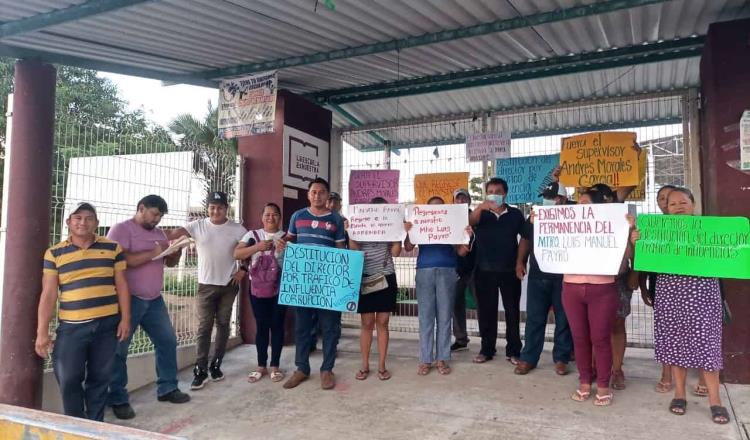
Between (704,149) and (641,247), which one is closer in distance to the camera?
(641,247)

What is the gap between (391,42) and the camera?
5.39 meters

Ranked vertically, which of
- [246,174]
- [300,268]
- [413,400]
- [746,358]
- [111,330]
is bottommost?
[413,400]

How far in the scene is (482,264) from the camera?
5.30 meters

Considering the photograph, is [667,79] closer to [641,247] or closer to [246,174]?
[641,247]

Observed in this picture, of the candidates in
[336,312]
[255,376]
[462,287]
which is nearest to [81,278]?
[255,376]

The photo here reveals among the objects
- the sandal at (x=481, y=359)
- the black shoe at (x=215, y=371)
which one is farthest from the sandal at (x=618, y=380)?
the black shoe at (x=215, y=371)

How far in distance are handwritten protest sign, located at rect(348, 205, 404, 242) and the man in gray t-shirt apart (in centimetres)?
117

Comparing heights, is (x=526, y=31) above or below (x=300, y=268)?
above

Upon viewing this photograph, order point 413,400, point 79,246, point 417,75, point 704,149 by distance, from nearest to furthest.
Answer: point 79,246, point 413,400, point 704,149, point 417,75

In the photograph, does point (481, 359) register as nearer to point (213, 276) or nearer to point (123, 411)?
point (213, 276)

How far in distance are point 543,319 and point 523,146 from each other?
2595 millimetres

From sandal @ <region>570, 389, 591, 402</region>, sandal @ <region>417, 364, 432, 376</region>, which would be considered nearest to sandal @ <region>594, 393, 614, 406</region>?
sandal @ <region>570, 389, 591, 402</region>

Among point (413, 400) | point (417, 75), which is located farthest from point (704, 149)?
point (413, 400)

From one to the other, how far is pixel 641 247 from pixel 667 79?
3.86m
